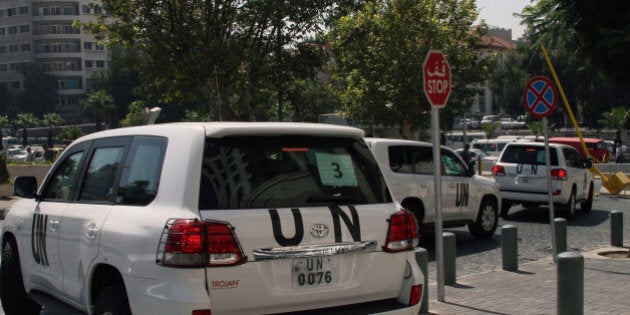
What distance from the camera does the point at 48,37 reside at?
120188 mm

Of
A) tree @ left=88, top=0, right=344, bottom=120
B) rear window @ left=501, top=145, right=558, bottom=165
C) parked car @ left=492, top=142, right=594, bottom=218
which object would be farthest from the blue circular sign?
tree @ left=88, top=0, right=344, bottom=120

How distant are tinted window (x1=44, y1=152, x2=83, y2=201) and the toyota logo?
2140 millimetres

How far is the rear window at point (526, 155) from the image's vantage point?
17094 mm

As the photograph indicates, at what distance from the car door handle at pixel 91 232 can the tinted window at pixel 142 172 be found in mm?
235

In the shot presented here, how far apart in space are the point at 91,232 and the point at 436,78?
4365mm

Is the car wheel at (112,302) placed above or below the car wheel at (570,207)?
above

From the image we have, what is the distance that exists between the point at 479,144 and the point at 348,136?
150 ft

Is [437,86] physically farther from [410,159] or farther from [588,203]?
[588,203]

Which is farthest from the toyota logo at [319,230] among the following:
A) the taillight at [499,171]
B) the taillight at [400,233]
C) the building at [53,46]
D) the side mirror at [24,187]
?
the building at [53,46]

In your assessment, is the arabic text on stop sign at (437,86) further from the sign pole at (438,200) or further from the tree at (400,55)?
the tree at (400,55)

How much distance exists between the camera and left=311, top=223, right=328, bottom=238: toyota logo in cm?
458

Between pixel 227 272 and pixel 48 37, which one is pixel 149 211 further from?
pixel 48 37

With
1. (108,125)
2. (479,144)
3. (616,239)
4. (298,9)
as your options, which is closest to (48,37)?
(108,125)

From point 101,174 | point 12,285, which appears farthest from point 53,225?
point 12,285
